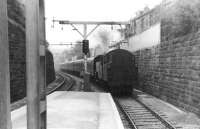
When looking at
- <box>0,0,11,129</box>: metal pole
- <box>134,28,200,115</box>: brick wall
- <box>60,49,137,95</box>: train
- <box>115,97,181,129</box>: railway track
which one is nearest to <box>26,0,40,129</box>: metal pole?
<box>0,0,11,129</box>: metal pole

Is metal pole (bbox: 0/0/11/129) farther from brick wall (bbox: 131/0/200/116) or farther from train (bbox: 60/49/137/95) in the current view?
train (bbox: 60/49/137/95)

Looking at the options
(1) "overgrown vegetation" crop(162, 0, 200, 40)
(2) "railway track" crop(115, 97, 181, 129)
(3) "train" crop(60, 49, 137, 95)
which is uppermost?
(1) "overgrown vegetation" crop(162, 0, 200, 40)

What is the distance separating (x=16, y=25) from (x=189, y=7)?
8524mm

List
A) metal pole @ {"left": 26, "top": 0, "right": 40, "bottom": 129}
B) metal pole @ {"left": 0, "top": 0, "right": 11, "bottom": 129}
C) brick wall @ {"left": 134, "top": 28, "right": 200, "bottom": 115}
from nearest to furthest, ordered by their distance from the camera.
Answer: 1. metal pole @ {"left": 0, "top": 0, "right": 11, "bottom": 129}
2. metal pole @ {"left": 26, "top": 0, "right": 40, "bottom": 129}
3. brick wall @ {"left": 134, "top": 28, "right": 200, "bottom": 115}

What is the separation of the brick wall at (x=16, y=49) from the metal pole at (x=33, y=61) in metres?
10.0

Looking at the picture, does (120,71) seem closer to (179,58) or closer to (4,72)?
(179,58)

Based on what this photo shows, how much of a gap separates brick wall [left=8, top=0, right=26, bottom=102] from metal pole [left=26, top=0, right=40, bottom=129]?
10.0m

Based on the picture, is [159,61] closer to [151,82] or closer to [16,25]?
[151,82]

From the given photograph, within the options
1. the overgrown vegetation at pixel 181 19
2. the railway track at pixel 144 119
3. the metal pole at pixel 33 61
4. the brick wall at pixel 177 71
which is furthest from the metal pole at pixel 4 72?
the overgrown vegetation at pixel 181 19

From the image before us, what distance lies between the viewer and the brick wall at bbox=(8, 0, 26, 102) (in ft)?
42.0

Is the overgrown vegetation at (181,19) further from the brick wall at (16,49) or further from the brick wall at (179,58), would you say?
the brick wall at (16,49)

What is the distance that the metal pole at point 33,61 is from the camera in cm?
287

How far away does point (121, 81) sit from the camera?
50.6ft

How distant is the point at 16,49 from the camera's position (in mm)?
13617
